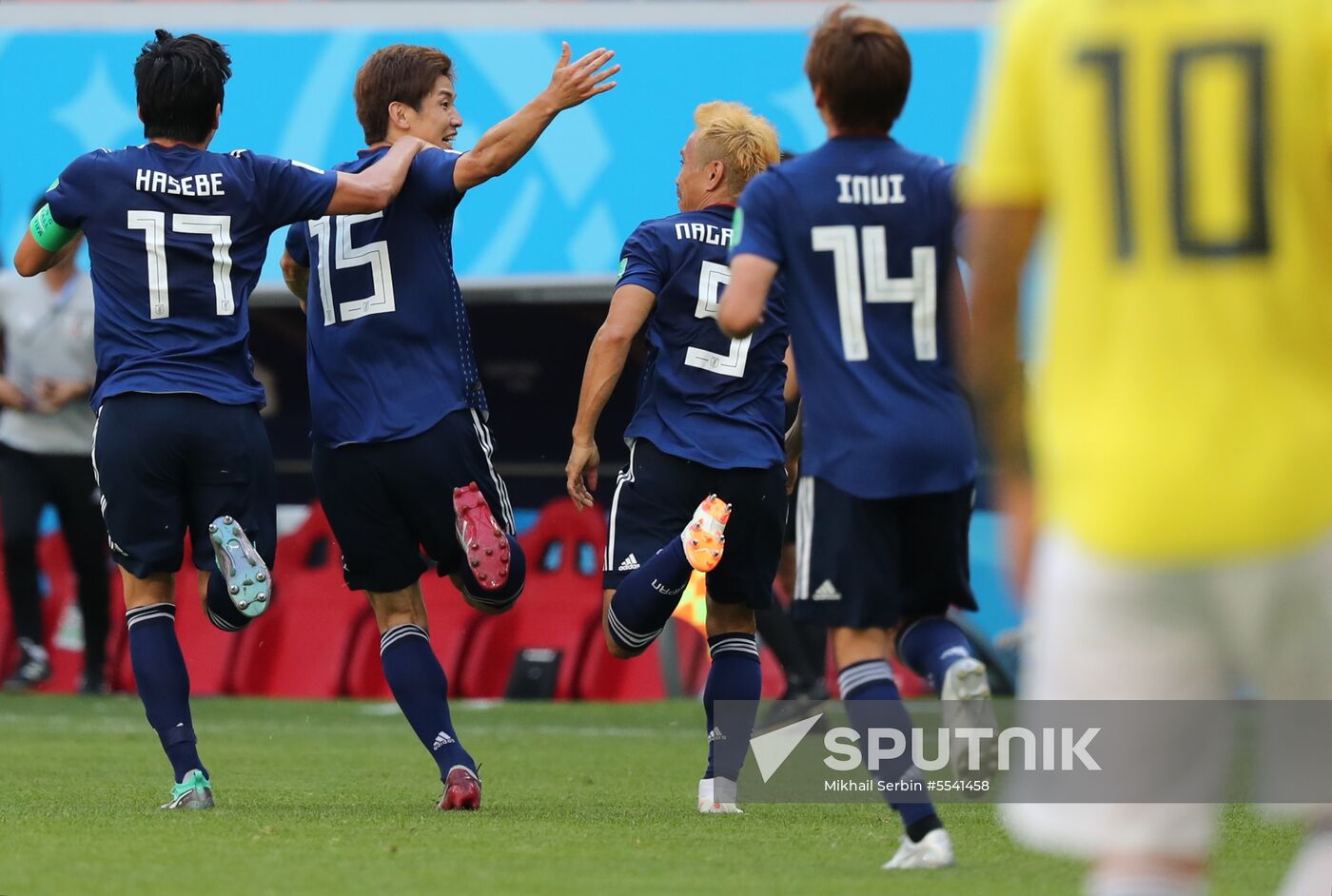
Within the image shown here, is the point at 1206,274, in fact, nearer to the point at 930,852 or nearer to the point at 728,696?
the point at 930,852

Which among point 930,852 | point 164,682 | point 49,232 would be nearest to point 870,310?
point 930,852

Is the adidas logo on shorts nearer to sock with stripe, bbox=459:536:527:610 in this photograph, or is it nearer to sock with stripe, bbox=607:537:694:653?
sock with stripe, bbox=607:537:694:653

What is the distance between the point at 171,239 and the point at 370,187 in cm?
61

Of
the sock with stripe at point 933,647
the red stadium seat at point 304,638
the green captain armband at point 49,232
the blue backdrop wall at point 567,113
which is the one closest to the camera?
the sock with stripe at point 933,647

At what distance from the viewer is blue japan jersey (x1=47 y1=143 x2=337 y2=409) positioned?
6203mm

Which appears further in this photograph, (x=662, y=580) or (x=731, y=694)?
(x=731, y=694)

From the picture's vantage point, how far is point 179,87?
623cm

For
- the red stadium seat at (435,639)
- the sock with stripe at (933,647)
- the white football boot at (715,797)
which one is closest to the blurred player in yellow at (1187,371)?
the sock with stripe at (933,647)

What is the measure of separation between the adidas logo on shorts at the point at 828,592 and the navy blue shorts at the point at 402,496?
1825mm

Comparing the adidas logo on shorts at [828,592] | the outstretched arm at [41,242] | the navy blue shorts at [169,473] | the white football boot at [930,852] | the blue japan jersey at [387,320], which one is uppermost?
the outstretched arm at [41,242]

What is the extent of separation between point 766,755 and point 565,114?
4756mm

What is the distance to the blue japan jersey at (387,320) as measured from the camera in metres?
6.45

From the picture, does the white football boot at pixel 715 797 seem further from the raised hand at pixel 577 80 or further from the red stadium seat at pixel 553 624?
the red stadium seat at pixel 553 624

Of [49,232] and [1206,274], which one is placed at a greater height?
[49,232]
